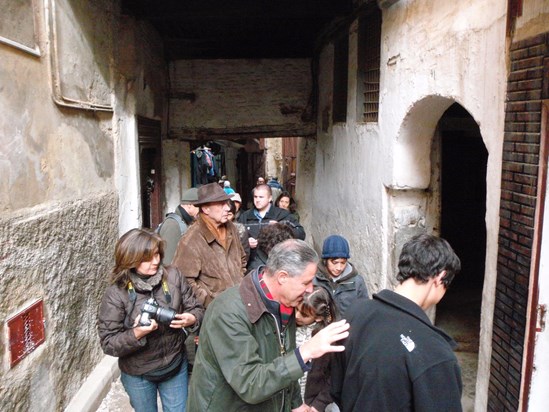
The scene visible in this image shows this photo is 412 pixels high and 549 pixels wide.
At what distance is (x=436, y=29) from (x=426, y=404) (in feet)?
8.63

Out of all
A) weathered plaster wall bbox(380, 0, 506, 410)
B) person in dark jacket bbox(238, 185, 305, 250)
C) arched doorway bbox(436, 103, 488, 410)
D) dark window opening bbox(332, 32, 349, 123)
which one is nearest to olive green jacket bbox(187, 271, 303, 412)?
weathered plaster wall bbox(380, 0, 506, 410)

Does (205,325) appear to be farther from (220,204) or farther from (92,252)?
(92,252)

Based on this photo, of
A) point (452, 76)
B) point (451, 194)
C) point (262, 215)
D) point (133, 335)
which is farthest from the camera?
point (451, 194)

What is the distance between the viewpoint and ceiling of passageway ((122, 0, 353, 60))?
18.2ft

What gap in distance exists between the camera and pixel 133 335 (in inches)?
96.5

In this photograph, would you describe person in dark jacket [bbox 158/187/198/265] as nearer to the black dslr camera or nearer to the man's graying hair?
the black dslr camera

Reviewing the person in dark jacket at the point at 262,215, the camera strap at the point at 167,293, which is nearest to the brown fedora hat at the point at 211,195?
the camera strap at the point at 167,293

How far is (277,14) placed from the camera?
5.78 m

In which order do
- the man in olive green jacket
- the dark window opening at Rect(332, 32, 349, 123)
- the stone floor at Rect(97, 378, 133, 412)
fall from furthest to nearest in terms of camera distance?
the dark window opening at Rect(332, 32, 349, 123) < the stone floor at Rect(97, 378, 133, 412) < the man in olive green jacket

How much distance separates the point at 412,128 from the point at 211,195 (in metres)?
1.82

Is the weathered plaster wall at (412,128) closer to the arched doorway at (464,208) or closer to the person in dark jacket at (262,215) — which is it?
the person in dark jacket at (262,215)

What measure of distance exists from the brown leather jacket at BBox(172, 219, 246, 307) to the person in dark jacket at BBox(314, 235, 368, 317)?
2.04ft

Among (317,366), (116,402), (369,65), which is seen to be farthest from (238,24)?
(317,366)

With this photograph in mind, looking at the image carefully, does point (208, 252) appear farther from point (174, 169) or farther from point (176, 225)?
point (174, 169)
